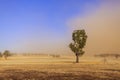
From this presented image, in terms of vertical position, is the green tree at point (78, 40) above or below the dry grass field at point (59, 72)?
above

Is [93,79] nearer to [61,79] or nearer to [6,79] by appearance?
[61,79]

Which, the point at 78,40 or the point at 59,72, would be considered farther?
the point at 78,40

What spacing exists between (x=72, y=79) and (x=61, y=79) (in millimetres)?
1351

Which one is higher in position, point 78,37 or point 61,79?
Answer: point 78,37

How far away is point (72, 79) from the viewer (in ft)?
113

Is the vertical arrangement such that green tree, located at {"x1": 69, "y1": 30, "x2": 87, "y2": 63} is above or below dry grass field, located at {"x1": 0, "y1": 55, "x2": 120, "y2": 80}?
above

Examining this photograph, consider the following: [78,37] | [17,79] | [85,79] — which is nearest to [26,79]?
[17,79]

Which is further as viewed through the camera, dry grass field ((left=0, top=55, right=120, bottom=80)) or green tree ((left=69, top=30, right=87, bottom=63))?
green tree ((left=69, top=30, right=87, bottom=63))

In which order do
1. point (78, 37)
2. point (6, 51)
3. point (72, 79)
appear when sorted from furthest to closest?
1. point (6, 51)
2. point (78, 37)
3. point (72, 79)

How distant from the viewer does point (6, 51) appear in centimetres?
16750

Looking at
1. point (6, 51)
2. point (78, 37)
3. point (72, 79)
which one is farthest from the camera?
point (6, 51)

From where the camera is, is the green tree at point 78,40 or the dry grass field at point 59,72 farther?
the green tree at point 78,40

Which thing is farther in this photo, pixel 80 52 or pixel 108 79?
pixel 80 52

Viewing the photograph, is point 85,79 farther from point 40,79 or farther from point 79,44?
point 79,44
